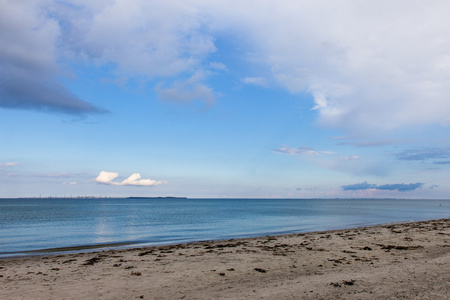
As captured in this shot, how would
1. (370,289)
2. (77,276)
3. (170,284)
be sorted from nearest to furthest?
1. (370,289)
2. (170,284)
3. (77,276)

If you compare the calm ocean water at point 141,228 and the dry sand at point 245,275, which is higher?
the dry sand at point 245,275

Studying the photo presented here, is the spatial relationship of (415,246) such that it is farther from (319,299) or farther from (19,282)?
(19,282)

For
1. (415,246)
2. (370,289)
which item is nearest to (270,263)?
(370,289)

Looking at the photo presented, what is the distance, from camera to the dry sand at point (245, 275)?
9.68 m

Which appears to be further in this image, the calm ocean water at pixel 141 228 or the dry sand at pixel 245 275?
the calm ocean water at pixel 141 228

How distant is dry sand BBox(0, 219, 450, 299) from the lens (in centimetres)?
968

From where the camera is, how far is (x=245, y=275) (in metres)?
12.6

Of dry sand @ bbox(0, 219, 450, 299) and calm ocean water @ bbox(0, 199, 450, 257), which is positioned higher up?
dry sand @ bbox(0, 219, 450, 299)

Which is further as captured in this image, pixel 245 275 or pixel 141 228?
pixel 141 228

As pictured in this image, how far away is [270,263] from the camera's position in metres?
15.0

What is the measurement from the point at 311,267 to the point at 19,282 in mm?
12451

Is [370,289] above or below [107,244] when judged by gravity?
above

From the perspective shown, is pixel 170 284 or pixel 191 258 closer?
pixel 170 284

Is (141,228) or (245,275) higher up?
(245,275)
